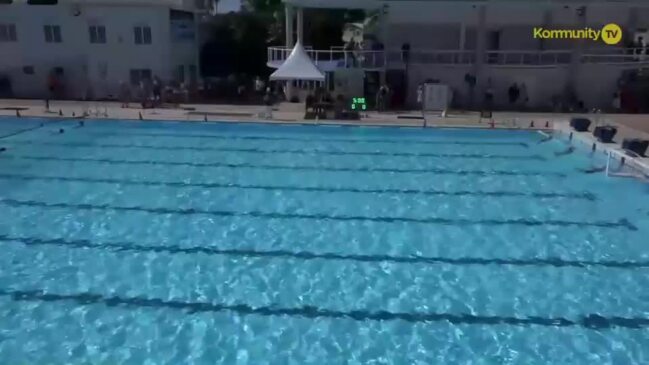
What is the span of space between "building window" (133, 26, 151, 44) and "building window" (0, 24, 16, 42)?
199 inches

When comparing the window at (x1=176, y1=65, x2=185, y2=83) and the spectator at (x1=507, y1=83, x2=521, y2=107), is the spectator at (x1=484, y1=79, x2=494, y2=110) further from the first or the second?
the window at (x1=176, y1=65, x2=185, y2=83)

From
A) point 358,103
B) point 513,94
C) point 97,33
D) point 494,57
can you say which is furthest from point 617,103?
point 97,33

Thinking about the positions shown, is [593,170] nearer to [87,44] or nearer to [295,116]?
[295,116]

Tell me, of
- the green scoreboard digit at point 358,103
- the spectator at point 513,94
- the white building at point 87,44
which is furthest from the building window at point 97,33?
the spectator at point 513,94

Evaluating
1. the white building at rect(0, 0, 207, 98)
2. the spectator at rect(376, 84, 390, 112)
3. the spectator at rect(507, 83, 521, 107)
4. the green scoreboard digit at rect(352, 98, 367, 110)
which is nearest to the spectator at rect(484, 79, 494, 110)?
the spectator at rect(507, 83, 521, 107)

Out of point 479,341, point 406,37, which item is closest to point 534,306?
point 479,341

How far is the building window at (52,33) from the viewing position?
25.1 metres

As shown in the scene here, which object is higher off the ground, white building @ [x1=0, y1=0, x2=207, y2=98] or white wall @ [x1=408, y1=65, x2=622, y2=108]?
white building @ [x1=0, y1=0, x2=207, y2=98]

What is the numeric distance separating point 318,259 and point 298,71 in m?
12.7

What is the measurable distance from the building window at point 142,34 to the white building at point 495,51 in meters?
5.43

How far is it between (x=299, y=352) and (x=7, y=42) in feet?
79.0

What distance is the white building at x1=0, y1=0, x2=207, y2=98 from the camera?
2491cm

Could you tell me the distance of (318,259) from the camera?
8820 mm

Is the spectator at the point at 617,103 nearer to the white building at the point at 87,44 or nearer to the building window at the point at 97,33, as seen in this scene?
the white building at the point at 87,44
